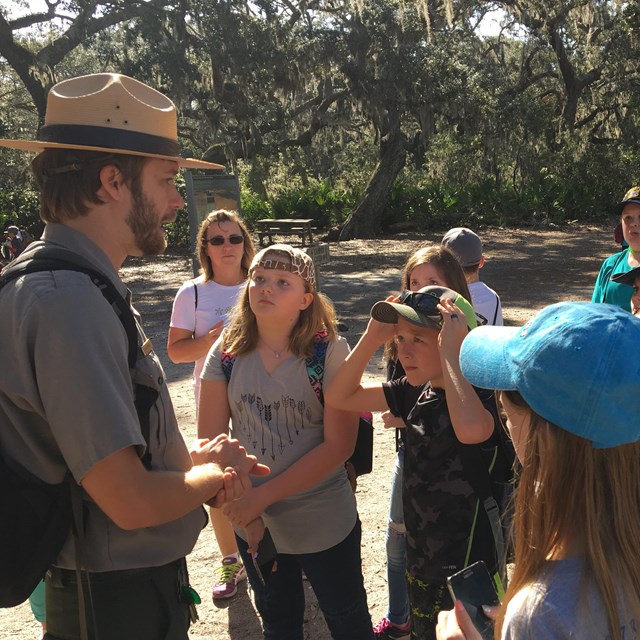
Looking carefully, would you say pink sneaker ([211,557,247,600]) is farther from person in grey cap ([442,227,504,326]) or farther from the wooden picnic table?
the wooden picnic table


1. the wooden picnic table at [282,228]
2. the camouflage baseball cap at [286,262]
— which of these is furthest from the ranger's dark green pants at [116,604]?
the wooden picnic table at [282,228]

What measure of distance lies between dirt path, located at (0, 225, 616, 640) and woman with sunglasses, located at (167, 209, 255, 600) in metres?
0.42

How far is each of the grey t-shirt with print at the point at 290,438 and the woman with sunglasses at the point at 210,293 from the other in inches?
45.7

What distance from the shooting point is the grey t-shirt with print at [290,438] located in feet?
8.84

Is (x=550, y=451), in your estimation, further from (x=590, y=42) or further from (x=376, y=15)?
(x=590, y=42)

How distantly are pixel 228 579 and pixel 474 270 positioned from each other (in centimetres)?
221

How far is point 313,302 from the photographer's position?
293 centimetres

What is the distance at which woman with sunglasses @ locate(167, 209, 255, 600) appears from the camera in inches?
157

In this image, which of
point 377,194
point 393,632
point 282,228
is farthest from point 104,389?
point 377,194

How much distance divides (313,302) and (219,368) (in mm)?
473

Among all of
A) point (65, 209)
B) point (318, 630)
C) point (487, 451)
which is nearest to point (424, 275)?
point (487, 451)

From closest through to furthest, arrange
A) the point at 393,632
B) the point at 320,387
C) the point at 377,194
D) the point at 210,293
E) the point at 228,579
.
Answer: the point at 320,387
the point at 393,632
the point at 228,579
the point at 210,293
the point at 377,194

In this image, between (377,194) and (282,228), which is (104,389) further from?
(377,194)

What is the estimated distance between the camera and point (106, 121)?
75.9 inches
